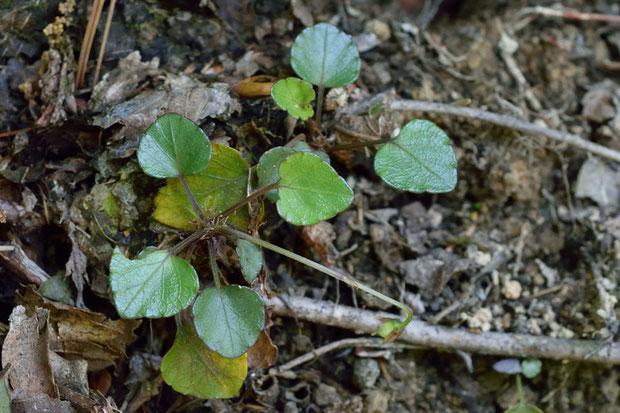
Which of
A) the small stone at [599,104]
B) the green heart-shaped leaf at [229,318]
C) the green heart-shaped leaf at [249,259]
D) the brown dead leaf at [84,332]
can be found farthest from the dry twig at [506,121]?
the brown dead leaf at [84,332]

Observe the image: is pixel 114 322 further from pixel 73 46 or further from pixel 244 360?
pixel 73 46

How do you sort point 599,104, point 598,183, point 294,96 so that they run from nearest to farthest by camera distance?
1. point 294,96
2. point 598,183
3. point 599,104

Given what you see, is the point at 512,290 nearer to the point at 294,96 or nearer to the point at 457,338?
the point at 457,338

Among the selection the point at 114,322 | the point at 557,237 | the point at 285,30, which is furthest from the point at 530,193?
the point at 114,322

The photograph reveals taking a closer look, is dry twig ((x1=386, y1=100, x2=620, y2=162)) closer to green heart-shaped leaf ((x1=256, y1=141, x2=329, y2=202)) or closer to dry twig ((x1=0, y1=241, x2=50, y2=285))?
green heart-shaped leaf ((x1=256, y1=141, x2=329, y2=202))

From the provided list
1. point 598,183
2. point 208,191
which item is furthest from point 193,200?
point 598,183

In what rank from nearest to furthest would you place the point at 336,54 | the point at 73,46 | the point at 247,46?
the point at 336,54
the point at 73,46
the point at 247,46
